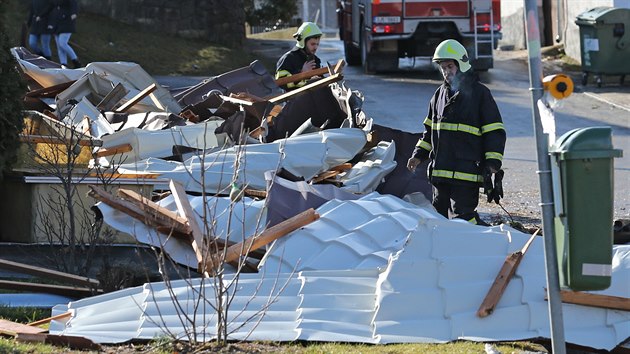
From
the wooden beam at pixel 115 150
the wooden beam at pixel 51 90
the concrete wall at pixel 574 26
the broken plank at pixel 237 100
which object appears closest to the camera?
the wooden beam at pixel 115 150

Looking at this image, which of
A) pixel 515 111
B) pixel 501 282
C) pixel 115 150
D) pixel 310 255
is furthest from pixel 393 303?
pixel 515 111

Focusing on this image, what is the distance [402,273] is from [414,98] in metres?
12.4

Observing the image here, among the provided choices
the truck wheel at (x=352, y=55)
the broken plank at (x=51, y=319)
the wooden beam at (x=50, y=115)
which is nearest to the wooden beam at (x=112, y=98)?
the wooden beam at (x=50, y=115)

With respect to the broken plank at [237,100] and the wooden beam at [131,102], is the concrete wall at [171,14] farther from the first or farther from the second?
the broken plank at [237,100]

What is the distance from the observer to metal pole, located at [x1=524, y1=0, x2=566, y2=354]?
479 cm

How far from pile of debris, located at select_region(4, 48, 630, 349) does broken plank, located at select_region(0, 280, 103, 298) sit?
0.48 metres

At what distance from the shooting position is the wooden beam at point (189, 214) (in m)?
7.21

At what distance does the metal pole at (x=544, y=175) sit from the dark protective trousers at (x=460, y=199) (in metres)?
3.58

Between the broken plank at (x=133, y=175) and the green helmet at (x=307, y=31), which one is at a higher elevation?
the green helmet at (x=307, y=31)

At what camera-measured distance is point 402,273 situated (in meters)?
6.68

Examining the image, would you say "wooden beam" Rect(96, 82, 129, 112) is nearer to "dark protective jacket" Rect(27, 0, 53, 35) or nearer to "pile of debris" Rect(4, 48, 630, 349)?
"pile of debris" Rect(4, 48, 630, 349)

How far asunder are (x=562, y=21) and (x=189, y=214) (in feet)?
65.4

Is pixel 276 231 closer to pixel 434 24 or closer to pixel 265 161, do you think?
pixel 265 161

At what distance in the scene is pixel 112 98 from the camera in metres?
12.2
